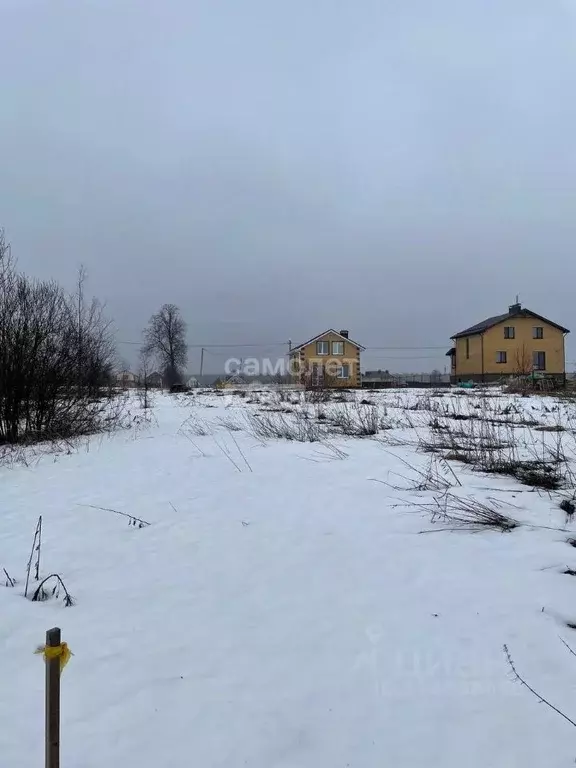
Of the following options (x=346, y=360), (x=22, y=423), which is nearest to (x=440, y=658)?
(x=22, y=423)

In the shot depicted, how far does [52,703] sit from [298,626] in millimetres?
1236

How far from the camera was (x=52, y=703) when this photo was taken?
0.91m

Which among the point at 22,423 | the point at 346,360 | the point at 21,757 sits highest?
the point at 346,360

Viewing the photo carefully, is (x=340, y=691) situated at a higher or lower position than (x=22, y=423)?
lower

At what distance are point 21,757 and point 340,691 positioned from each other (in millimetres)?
1017

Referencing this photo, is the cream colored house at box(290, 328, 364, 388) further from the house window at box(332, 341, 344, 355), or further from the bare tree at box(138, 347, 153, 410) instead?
the bare tree at box(138, 347, 153, 410)

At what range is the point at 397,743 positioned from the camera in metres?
1.33

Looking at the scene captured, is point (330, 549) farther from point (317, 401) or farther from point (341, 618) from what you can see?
point (317, 401)

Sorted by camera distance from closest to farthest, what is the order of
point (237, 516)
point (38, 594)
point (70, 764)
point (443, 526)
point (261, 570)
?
point (70, 764) < point (38, 594) < point (261, 570) < point (443, 526) < point (237, 516)

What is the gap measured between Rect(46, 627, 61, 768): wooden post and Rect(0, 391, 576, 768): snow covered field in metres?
0.49

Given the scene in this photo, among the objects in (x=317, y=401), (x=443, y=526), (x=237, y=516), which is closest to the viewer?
(x=443, y=526)

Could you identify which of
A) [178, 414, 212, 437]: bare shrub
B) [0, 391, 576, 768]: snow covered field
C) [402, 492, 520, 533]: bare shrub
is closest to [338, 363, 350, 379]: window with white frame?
[178, 414, 212, 437]: bare shrub

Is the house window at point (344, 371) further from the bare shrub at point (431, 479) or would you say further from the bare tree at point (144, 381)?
the bare shrub at point (431, 479)

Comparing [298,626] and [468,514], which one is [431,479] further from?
[298,626]
